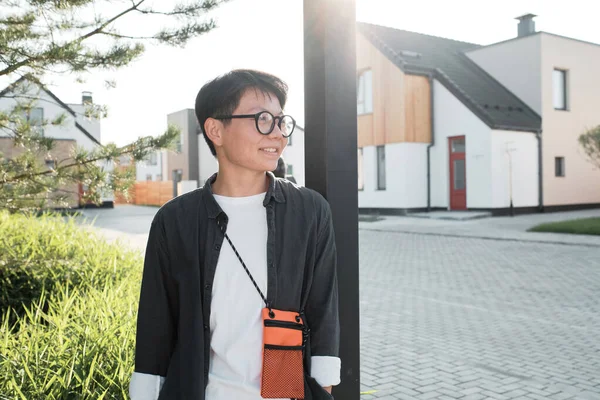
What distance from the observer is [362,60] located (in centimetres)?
2506

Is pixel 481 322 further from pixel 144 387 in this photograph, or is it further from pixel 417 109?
pixel 417 109

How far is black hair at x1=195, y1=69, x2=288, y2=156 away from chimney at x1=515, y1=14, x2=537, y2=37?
26191 mm

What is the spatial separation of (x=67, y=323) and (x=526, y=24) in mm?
25959

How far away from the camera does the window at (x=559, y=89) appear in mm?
24281

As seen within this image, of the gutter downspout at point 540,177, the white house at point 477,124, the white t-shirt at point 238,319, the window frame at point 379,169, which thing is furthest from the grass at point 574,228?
the white t-shirt at point 238,319

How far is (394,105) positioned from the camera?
2352cm

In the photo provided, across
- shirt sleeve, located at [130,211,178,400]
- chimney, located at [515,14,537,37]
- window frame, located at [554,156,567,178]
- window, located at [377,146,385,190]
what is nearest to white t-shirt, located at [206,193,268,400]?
shirt sleeve, located at [130,211,178,400]

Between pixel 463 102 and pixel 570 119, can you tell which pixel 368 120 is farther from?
pixel 570 119

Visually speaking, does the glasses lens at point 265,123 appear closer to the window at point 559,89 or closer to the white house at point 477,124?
the white house at point 477,124

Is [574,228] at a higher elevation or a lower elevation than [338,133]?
lower

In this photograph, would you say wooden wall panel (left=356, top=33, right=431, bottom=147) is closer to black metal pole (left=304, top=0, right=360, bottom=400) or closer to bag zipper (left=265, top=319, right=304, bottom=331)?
black metal pole (left=304, top=0, right=360, bottom=400)

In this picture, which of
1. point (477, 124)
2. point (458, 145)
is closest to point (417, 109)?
point (458, 145)

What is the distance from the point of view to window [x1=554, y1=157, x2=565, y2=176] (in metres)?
24.0

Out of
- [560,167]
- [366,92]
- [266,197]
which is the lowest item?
[266,197]
